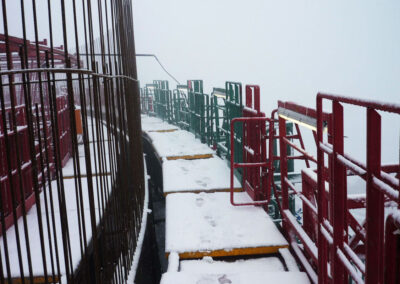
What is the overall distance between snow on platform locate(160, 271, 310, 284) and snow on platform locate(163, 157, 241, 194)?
2495mm

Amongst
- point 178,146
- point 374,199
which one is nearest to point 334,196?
point 374,199

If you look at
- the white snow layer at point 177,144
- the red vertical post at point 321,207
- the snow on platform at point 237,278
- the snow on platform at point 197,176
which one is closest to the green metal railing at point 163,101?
the white snow layer at point 177,144

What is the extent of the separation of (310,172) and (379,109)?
192cm

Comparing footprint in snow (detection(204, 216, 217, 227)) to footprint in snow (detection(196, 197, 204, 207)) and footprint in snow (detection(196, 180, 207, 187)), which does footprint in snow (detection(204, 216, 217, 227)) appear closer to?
footprint in snow (detection(196, 197, 204, 207))

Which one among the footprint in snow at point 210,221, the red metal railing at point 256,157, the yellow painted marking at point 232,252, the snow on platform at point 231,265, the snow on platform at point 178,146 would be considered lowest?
the snow on platform at point 231,265

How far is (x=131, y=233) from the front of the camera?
158 inches

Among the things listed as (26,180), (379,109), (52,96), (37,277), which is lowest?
(37,277)

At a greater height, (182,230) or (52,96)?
(52,96)

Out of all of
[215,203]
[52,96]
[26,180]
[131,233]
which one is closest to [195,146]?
[215,203]

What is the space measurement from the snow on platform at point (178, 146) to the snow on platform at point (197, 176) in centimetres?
33

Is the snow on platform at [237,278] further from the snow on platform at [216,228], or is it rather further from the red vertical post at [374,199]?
the red vertical post at [374,199]

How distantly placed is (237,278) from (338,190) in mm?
1565

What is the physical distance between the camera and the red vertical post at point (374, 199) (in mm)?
1744

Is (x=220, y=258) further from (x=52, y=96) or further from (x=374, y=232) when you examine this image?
(x=52, y=96)
